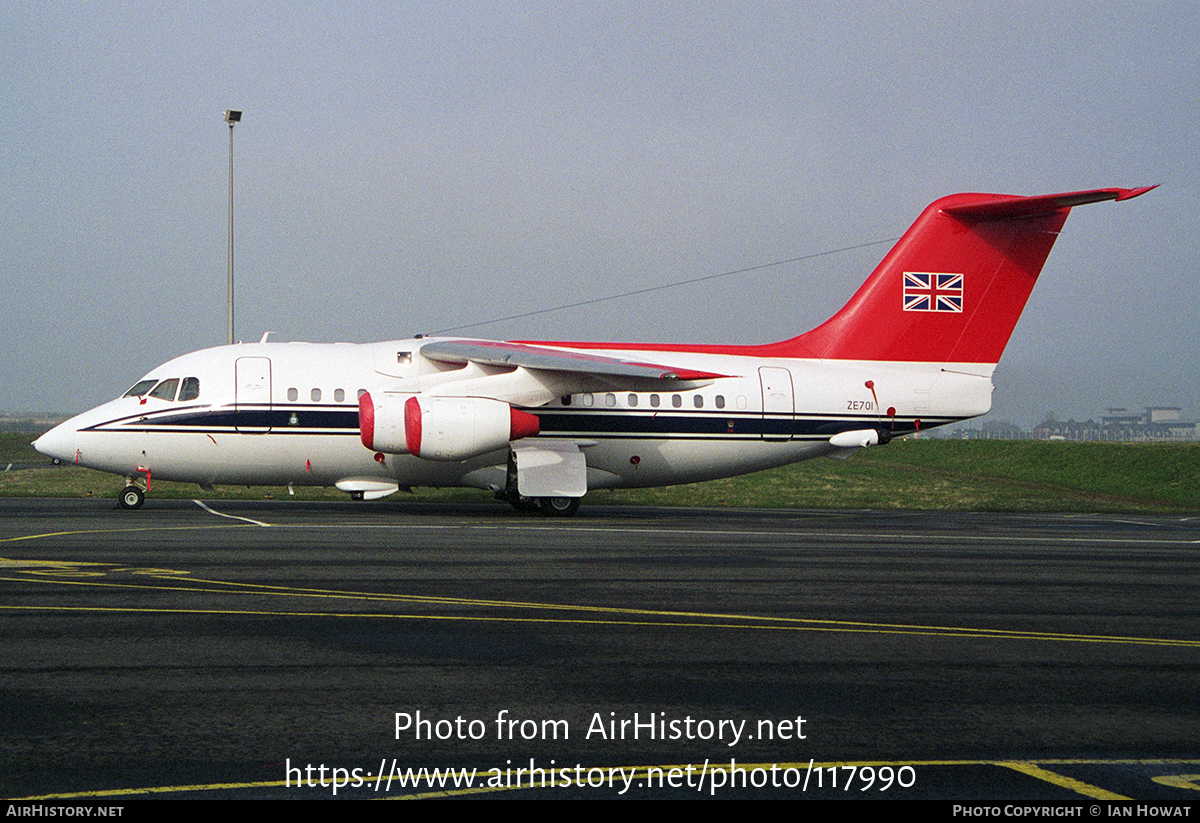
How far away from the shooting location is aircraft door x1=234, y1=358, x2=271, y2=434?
2311 cm

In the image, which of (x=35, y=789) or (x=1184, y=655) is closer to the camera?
(x=35, y=789)

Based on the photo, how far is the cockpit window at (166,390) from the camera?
76.1ft

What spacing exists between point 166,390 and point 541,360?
8714 millimetres

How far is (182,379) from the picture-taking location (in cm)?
2338

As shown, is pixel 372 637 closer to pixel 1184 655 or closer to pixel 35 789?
pixel 35 789

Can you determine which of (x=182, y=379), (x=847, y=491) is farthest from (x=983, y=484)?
(x=182, y=379)

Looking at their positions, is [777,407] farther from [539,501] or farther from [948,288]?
[539,501]

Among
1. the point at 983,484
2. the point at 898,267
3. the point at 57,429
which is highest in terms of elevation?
the point at 898,267

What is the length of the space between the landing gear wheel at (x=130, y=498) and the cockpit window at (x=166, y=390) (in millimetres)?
2279

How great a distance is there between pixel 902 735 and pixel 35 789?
4.74 metres

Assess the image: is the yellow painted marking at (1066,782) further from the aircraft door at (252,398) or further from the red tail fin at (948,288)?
the red tail fin at (948,288)

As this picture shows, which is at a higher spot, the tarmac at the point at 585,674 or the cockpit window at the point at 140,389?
the cockpit window at the point at 140,389

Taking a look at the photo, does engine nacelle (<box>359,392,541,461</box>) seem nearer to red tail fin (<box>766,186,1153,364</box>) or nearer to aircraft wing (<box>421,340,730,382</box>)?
aircraft wing (<box>421,340,730,382</box>)

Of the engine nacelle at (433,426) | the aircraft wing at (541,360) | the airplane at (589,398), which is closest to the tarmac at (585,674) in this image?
the engine nacelle at (433,426)
